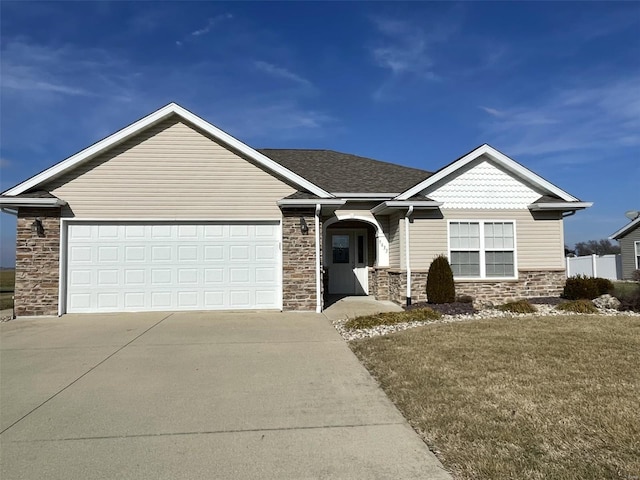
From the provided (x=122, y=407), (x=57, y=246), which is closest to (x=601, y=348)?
(x=122, y=407)

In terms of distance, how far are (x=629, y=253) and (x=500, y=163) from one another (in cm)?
1816

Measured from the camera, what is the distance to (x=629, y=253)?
1052 inches

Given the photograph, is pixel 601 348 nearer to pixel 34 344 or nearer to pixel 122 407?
pixel 122 407

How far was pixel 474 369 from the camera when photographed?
605 centimetres

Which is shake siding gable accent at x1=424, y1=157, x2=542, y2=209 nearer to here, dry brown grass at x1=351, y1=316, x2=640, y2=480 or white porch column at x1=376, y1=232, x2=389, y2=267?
white porch column at x1=376, y1=232, x2=389, y2=267

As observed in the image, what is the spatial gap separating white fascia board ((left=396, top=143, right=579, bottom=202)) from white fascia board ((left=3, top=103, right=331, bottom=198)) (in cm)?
337

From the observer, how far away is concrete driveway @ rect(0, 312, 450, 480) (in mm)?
3656

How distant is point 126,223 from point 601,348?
10.7m

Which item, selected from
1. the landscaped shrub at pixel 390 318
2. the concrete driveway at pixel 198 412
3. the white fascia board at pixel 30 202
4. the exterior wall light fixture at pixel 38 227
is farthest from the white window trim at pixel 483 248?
the exterior wall light fixture at pixel 38 227

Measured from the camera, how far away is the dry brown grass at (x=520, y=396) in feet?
11.6

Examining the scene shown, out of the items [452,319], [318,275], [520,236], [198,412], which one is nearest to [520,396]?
[198,412]

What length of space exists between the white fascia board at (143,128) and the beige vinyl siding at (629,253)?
2314 centimetres

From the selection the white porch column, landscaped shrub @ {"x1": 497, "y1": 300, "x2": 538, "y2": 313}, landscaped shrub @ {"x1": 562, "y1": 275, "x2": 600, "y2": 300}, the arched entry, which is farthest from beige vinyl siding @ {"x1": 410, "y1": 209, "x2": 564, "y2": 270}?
landscaped shrub @ {"x1": 497, "y1": 300, "x2": 538, "y2": 313}

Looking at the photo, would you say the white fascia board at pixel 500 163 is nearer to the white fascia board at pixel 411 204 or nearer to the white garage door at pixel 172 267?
the white fascia board at pixel 411 204
